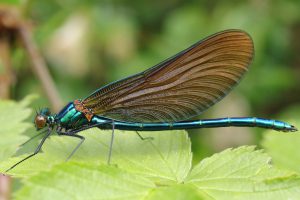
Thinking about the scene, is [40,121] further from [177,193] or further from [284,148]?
[284,148]

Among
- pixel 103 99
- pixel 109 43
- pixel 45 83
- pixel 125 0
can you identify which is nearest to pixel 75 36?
pixel 109 43

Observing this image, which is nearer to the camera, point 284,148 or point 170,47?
point 284,148

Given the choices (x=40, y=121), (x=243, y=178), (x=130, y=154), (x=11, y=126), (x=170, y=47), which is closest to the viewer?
(x=243, y=178)

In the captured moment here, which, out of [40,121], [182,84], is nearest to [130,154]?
[182,84]

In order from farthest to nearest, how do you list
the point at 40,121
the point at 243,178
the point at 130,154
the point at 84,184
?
the point at 40,121, the point at 130,154, the point at 243,178, the point at 84,184

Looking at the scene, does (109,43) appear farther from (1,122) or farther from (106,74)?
(1,122)

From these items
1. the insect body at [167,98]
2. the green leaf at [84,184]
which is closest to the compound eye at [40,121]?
the insect body at [167,98]
